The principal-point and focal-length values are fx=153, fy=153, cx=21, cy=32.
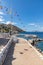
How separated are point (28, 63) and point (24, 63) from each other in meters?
0.31

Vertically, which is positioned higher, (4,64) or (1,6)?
(1,6)

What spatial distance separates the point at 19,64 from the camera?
36.9ft

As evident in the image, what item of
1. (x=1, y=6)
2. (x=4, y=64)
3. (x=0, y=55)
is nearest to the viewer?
(x=0, y=55)

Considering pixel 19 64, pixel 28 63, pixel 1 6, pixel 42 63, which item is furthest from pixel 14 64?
pixel 1 6

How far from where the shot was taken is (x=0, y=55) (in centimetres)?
1030

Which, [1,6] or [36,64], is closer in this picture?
[36,64]

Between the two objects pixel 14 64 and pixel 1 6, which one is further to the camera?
pixel 1 6

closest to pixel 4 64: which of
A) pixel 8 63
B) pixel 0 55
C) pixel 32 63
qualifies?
pixel 8 63

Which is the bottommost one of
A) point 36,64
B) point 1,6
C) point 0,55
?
point 36,64

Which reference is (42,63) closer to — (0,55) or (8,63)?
(8,63)

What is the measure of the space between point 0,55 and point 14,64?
1.50 metres

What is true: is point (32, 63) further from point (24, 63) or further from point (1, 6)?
point (1, 6)

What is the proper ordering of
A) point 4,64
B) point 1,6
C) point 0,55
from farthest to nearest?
point 1,6 < point 4,64 < point 0,55

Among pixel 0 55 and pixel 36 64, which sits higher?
pixel 0 55
